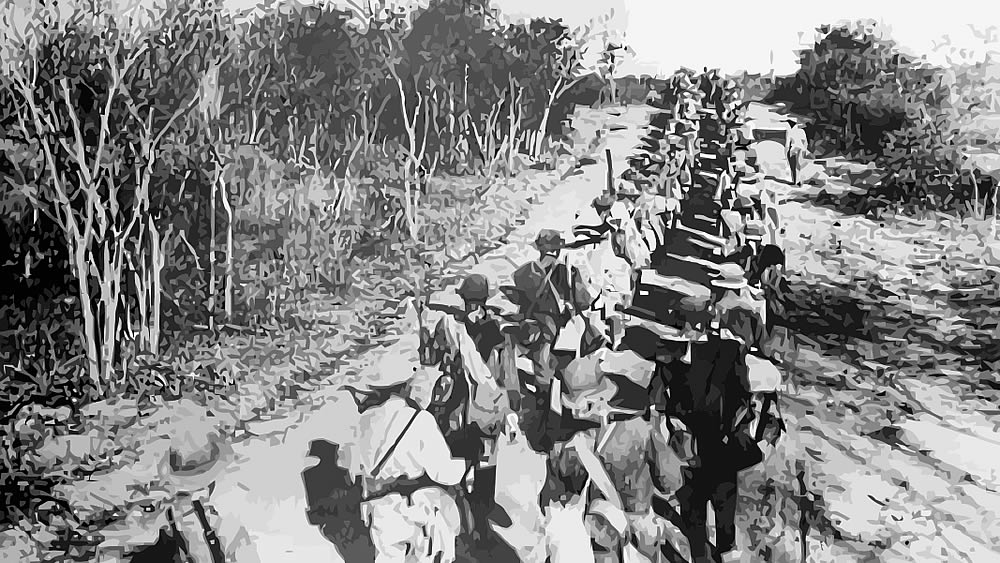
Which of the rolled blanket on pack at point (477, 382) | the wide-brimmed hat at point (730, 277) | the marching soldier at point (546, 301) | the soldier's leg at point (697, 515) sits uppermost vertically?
the wide-brimmed hat at point (730, 277)

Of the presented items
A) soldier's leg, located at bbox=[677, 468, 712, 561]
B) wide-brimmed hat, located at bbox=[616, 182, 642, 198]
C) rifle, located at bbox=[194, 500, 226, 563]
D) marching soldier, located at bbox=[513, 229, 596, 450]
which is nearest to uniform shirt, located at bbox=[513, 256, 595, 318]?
marching soldier, located at bbox=[513, 229, 596, 450]

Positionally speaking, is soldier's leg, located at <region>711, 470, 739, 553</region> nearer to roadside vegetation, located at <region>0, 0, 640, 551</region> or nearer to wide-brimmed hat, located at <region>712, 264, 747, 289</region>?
wide-brimmed hat, located at <region>712, 264, 747, 289</region>

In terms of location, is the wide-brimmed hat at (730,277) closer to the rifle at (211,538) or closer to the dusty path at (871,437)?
the dusty path at (871,437)

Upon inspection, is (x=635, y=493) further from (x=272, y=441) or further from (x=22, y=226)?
(x=22, y=226)

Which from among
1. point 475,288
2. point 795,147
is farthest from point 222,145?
point 795,147

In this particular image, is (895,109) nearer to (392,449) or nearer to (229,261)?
(392,449)

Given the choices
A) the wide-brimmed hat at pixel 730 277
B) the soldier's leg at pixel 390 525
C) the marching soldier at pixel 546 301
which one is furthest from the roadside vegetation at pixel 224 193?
the wide-brimmed hat at pixel 730 277
